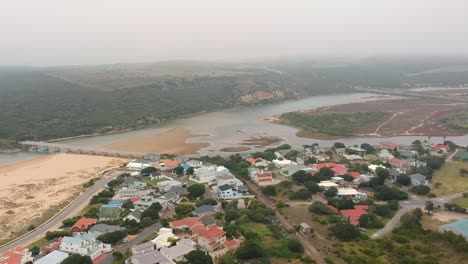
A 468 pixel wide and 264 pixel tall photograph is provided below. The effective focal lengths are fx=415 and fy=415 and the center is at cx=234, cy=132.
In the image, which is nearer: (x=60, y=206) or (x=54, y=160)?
(x=60, y=206)

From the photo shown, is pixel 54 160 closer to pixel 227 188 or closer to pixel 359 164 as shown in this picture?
pixel 227 188

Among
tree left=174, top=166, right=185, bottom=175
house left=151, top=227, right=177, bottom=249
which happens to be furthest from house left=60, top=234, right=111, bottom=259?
tree left=174, top=166, right=185, bottom=175

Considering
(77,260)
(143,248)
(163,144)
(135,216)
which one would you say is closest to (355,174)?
(135,216)

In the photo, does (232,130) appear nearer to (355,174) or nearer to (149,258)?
(355,174)

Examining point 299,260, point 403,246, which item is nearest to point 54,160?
point 299,260

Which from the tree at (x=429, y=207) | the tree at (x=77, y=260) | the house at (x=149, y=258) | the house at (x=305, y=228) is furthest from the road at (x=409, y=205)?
the tree at (x=77, y=260)

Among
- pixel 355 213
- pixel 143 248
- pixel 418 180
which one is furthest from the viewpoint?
pixel 418 180
